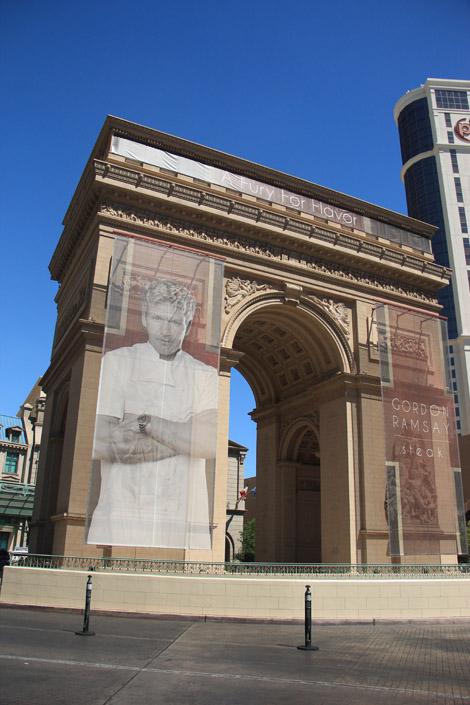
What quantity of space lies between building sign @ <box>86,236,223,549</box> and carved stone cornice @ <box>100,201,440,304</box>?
5.76 ft

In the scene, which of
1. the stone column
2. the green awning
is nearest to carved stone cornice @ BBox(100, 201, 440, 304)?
the stone column

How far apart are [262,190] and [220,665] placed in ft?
75.0

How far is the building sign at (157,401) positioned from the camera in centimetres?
1831

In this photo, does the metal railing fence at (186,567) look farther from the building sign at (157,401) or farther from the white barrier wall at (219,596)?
the white barrier wall at (219,596)

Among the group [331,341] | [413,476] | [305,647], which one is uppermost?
[331,341]

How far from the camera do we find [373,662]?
9.62 metres

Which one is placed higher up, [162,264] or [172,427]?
[162,264]

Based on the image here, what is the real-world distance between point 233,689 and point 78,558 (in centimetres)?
1111

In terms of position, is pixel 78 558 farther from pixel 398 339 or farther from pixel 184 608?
pixel 398 339

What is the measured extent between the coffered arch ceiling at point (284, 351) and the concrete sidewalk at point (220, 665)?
48.1 feet

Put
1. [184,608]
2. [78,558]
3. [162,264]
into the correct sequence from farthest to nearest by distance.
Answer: [162,264], [78,558], [184,608]

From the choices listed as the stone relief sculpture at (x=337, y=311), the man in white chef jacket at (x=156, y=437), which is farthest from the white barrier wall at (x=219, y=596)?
the stone relief sculpture at (x=337, y=311)

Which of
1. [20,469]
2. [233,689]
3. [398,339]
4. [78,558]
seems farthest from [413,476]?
[20,469]

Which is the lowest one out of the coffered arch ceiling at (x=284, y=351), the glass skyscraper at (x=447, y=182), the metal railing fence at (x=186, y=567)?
the metal railing fence at (x=186, y=567)
